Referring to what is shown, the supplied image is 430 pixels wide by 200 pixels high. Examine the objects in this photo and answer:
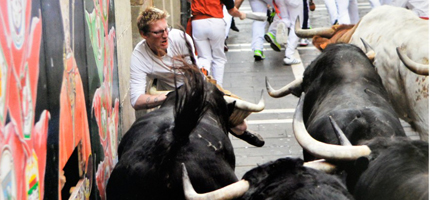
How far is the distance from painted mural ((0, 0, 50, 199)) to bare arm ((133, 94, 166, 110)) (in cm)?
220

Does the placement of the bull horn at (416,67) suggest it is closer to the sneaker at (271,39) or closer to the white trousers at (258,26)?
the white trousers at (258,26)

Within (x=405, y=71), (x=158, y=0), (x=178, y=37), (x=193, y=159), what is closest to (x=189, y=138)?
(x=193, y=159)

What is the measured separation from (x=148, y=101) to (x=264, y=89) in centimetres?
524

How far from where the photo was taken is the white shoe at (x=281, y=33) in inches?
514

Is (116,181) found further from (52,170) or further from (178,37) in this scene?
(178,37)

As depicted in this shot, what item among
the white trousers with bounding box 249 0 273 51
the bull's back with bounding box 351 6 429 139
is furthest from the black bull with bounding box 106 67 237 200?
the white trousers with bounding box 249 0 273 51

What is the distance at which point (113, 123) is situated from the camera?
6.48 meters

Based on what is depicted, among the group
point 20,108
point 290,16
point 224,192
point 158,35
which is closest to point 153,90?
point 158,35

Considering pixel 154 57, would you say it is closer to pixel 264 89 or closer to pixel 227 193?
pixel 227 193

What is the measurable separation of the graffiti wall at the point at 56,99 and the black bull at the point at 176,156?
0.41 metres

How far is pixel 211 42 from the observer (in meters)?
10.2

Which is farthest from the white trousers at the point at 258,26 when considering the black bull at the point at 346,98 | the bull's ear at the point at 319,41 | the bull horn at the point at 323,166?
the bull horn at the point at 323,166

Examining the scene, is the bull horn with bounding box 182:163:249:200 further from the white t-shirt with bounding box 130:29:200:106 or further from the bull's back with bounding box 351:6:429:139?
the bull's back with bounding box 351:6:429:139

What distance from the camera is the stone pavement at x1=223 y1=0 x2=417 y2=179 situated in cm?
859
